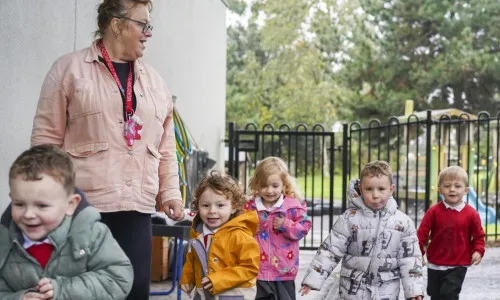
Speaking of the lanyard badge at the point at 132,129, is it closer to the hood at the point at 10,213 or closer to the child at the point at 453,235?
the hood at the point at 10,213

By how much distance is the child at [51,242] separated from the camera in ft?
9.45

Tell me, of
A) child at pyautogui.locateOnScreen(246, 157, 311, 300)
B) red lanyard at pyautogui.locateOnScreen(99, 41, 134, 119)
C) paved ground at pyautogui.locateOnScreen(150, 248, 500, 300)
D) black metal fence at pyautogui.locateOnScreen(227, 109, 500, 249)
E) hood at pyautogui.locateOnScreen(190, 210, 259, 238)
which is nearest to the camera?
red lanyard at pyautogui.locateOnScreen(99, 41, 134, 119)

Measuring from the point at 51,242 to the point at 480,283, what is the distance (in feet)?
22.2

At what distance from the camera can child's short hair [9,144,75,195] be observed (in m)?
2.89

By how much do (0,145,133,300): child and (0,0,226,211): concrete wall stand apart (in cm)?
226

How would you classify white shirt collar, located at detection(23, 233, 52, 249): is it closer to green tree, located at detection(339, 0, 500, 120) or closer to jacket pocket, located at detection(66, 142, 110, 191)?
jacket pocket, located at detection(66, 142, 110, 191)

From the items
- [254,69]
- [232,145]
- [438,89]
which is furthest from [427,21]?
[232,145]

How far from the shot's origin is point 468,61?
30.7 meters

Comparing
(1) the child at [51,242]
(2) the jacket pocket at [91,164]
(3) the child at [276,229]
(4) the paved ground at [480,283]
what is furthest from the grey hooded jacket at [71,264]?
(4) the paved ground at [480,283]

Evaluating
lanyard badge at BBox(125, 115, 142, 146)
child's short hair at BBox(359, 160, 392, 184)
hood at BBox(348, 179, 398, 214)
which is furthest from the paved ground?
lanyard badge at BBox(125, 115, 142, 146)

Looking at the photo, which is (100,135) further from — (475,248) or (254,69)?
(254,69)

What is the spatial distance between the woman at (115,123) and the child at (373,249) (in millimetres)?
1504

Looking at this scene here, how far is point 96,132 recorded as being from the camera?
12.9 ft

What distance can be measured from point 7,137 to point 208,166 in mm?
5756
